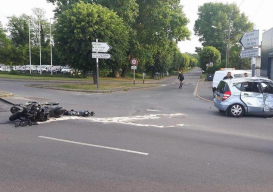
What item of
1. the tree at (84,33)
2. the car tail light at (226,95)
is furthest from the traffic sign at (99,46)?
the car tail light at (226,95)

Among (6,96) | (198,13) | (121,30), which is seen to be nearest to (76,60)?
(121,30)

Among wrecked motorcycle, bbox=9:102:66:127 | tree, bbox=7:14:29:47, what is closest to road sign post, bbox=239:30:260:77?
wrecked motorcycle, bbox=9:102:66:127

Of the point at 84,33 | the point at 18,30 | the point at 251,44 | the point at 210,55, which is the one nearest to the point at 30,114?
the point at 251,44

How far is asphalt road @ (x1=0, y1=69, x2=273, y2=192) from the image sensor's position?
4.82 metres

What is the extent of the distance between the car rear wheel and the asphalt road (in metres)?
1.54

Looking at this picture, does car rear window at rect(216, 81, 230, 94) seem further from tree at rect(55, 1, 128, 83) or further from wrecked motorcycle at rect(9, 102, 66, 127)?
tree at rect(55, 1, 128, 83)

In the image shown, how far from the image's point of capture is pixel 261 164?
595 centimetres

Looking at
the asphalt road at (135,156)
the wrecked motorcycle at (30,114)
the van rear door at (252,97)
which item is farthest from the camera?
the van rear door at (252,97)

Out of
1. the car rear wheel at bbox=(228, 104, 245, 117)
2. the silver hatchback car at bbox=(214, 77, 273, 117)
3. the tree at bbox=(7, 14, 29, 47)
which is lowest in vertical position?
the car rear wheel at bbox=(228, 104, 245, 117)

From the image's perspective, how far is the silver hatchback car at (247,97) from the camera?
11.8m

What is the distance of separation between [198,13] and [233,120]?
7815cm

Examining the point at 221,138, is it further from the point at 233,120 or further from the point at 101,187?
the point at 101,187

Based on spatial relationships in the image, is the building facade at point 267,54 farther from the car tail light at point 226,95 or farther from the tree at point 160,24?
the tree at point 160,24

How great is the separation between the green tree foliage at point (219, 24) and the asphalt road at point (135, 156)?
66.5 m
